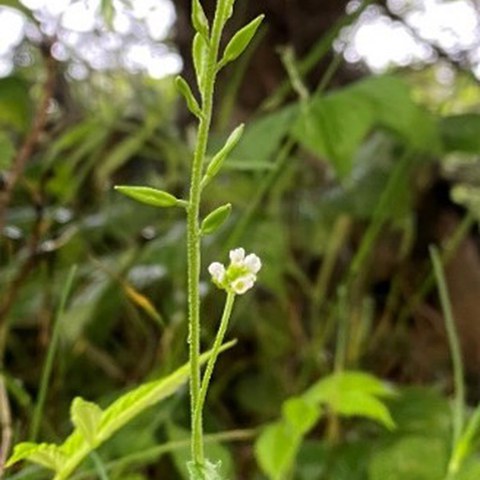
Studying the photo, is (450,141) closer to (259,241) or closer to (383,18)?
(259,241)

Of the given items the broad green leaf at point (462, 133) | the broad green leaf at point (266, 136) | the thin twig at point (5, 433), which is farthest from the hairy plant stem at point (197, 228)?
the broad green leaf at point (462, 133)

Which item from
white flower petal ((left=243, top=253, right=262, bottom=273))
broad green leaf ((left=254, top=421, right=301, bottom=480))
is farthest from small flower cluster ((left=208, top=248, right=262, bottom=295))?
broad green leaf ((left=254, top=421, right=301, bottom=480))

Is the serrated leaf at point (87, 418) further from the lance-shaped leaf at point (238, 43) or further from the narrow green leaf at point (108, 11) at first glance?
the narrow green leaf at point (108, 11)

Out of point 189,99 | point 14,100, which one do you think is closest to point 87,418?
point 189,99

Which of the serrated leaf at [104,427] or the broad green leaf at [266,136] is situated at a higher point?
the serrated leaf at [104,427]

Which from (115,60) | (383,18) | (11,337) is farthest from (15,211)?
(383,18)

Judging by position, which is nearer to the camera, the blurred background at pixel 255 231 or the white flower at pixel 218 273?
the white flower at pixel 218 273
